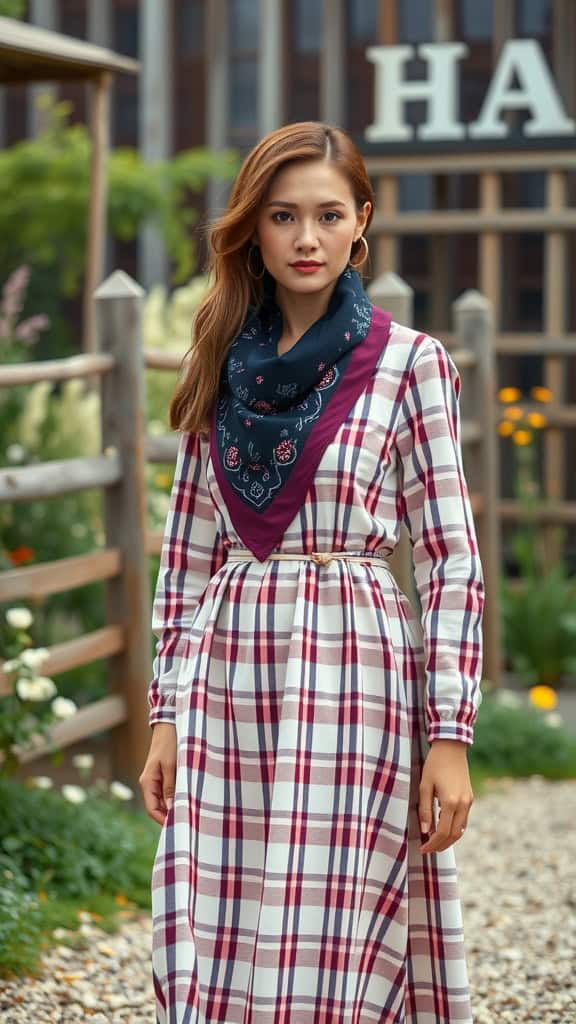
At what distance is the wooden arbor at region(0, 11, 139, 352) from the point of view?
19.6 feet

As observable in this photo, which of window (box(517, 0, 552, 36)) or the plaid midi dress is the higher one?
window (box(517, 0, 552, 36))

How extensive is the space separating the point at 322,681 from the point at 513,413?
5491mm

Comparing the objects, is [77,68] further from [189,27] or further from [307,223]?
[307,223]

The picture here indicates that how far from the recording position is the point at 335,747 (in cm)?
223

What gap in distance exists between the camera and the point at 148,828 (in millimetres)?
4508

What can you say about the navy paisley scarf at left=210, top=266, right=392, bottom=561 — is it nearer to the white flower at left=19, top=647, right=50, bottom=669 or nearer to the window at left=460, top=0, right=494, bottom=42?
the white flower at left=19, top=647, right=50, bottom=669

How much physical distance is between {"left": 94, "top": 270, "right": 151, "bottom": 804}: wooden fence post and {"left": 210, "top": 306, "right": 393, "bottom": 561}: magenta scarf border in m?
2.54

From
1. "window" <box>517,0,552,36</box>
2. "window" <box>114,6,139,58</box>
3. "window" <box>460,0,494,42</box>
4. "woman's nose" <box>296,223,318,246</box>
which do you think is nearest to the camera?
"woman's nose" <box>296,223,318,246</box>

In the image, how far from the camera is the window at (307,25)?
10.8m

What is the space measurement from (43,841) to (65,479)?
105 cm

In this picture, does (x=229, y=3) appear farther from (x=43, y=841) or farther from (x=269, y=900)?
(x=269, y=900)

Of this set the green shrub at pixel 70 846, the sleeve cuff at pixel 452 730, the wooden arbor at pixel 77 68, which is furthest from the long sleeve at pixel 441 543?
the wooden arbor at pixel 77 68

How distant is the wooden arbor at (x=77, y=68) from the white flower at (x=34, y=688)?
202 centimetres

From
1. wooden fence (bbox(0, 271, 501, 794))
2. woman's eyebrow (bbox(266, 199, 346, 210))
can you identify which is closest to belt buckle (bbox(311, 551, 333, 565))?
woman's eyebrow (bbox(266, 199, 346, 210))
